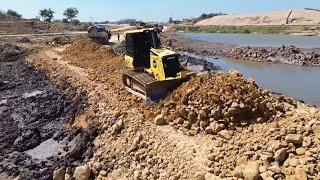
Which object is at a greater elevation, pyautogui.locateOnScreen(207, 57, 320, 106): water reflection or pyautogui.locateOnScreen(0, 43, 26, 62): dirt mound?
pyautogui.locateOnScreen(0, 43, 26, 62): dirt mound

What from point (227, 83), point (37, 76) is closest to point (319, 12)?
point (37, 76)

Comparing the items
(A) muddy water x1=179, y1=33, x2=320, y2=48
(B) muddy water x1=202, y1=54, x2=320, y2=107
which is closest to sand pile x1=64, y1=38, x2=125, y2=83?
(B) muddy water x1=202, y1=54, x2=320, y2=107

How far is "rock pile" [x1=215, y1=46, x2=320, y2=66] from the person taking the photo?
33.9m

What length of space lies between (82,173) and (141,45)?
19.9 ft

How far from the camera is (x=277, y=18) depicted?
114625mm

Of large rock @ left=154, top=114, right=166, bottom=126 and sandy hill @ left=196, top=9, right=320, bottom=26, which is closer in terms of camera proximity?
large rock @ left=154, top=114, right=166, bottom=126

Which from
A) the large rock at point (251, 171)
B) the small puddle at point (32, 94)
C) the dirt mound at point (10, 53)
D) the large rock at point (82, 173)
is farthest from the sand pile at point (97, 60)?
the large rock at point (251, 171)

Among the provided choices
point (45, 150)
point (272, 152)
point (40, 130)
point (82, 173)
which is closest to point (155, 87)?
point (82, 173)

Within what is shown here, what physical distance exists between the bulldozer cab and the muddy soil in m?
2.46

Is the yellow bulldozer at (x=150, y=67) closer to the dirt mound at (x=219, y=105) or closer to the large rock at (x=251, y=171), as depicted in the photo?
the dirt mound at (x=219, y=105)

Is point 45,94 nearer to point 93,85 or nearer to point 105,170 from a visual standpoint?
point 93,85

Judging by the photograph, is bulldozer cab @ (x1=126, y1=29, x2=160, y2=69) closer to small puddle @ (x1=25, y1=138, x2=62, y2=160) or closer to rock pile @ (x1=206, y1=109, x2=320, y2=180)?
small puddle @ (x1=25, y1=138, x2=62, y2=160)

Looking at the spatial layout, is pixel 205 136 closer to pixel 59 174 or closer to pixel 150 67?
pixel 59 174

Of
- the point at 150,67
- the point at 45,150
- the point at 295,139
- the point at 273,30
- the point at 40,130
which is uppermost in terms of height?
the point at 150,67
